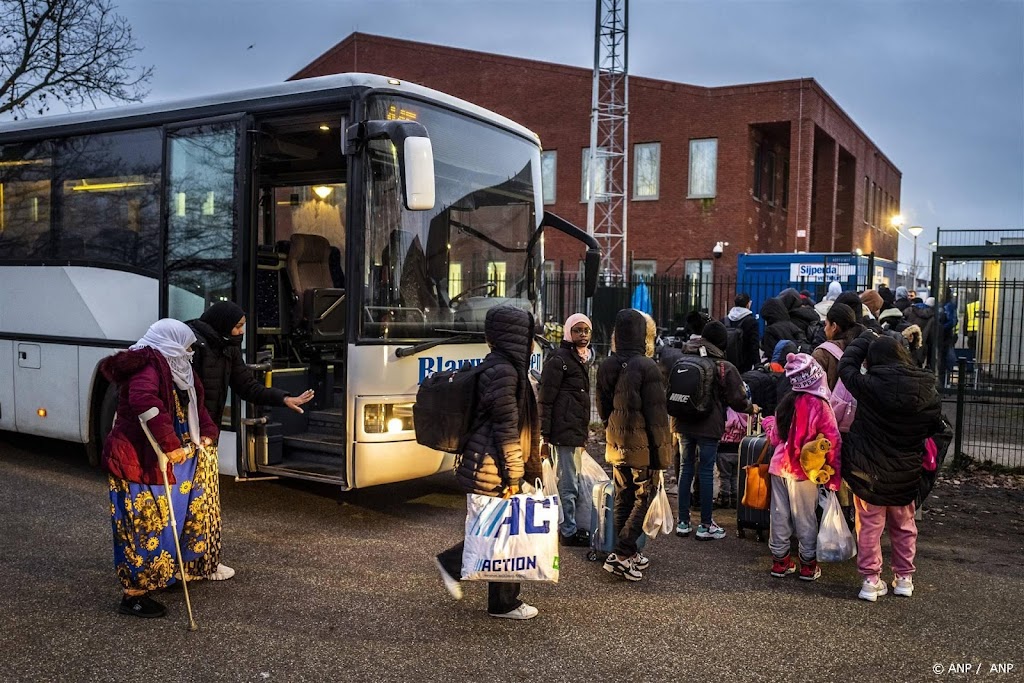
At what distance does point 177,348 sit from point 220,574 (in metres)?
1.56

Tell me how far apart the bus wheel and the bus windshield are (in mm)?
2664

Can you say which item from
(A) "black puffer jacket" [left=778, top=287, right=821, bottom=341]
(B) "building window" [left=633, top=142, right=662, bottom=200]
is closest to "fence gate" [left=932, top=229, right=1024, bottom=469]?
(A) "black puffer jacket" [left=778, top=287, right=821, bottom=341]

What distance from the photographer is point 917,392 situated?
5426 mm

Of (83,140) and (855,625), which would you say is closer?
(855,625)

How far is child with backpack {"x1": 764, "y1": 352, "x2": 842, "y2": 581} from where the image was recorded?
19.3ft

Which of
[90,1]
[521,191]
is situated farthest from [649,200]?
[521,191]

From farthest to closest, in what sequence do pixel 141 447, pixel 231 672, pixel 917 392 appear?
pixel 917 392 → pixel 141 447 → pixel 231 672

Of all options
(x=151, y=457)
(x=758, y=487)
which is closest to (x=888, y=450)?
(x=758, y=487)

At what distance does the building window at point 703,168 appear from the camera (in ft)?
92.0

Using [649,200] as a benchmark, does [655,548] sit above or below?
below

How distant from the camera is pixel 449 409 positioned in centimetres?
496

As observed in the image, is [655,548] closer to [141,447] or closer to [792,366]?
[792,366]

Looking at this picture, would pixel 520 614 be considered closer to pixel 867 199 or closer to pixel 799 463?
pixel 799 463

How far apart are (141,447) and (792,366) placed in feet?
13.1
